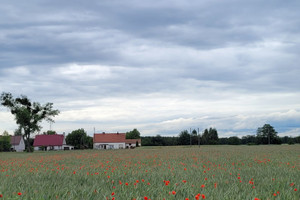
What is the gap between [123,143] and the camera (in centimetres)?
12756

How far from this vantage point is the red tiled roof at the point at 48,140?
125 meters

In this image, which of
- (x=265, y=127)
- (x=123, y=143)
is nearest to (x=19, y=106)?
(x=123, y=143)

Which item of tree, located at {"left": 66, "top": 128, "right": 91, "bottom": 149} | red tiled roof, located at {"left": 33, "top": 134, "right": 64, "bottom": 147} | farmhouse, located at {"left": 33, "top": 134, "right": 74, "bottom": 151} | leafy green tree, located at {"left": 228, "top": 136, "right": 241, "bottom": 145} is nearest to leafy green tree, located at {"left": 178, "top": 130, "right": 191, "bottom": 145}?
leafy green tree, located at {"left": 228, "top": 136, "right": 241, "bottom": 145}

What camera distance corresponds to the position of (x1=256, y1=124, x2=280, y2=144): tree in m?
133

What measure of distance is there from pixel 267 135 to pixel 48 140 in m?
91.6

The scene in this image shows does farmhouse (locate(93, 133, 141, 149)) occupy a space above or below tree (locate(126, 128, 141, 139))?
below

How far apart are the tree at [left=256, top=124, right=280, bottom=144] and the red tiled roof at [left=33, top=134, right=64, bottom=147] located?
83.5m

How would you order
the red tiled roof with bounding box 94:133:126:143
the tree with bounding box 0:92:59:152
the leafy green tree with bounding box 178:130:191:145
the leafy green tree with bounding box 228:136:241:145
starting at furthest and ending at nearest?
the leafy green tree with bounding box 228:136:241:145
the leafy green tree with bounding box 178:130:191:145
the red tiled roof with bounding box 94:133:126:143
the tree with bounding box 0:92:59:152

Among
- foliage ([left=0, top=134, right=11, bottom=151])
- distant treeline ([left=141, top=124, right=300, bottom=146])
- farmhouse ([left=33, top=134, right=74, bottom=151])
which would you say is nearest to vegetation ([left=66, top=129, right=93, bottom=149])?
farmhouse ([left=33, top=134, right=74, bottom=151])

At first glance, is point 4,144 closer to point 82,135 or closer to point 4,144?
point 4,144

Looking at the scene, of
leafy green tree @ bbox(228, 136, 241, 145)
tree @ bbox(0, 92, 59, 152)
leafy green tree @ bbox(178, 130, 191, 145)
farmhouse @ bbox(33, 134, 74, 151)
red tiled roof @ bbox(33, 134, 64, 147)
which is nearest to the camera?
tree @ bbox(0, 92, 59, 152)

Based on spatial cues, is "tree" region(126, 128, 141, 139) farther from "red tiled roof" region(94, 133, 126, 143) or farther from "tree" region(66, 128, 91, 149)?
"red tiled roof" region(94, 133, 126, 143)

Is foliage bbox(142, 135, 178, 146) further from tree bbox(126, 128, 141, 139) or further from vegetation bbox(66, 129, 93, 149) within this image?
tree bbox(126, 128, 141, 139)

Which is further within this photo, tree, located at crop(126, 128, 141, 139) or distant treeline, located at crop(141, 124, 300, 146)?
tree, located at crop(126, 128, 141, 139)
